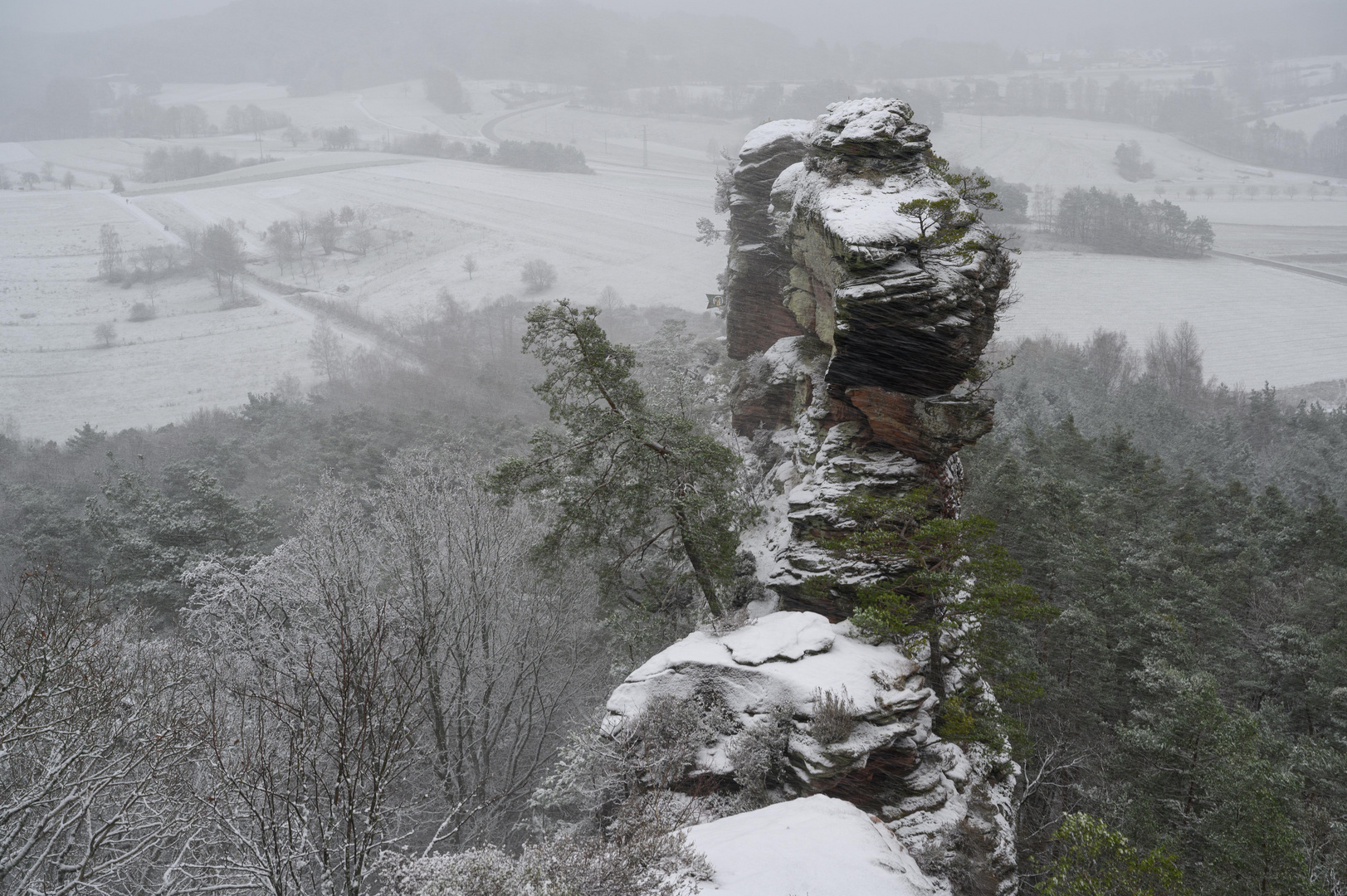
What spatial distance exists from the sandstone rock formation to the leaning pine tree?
1.88 meters

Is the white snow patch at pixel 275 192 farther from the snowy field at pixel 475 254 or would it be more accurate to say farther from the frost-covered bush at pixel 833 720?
the frost-covered bush at pixel 833 720

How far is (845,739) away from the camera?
466 inches

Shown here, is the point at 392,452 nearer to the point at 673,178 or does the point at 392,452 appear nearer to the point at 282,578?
the point at 282,578

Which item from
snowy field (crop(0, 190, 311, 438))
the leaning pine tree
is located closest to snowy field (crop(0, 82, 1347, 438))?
snowy field (crop(0, 190, 311, 438))

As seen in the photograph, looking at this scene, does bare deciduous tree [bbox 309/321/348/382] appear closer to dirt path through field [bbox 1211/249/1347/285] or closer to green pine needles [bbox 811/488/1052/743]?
green pine needles [bbox 811/488/1052/743]

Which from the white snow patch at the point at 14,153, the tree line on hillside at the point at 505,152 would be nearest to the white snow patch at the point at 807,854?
the tree line on hillside at the point at 505,152

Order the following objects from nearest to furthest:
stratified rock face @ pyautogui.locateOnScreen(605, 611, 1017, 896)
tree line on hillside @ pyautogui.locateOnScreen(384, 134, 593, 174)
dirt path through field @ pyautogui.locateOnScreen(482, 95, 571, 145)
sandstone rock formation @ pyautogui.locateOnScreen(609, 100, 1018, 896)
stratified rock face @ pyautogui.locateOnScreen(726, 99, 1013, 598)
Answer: stratified rock face @ pyautogui.locateOnScreen(605, 611, 1017, 896) < sandstone rock formation @ pyautogui.locateOnScreen(609, 100, 1018, 896) < stratified rock face @ pyautogui.locateOnScreen(726, 99, 1013, 598) < tree line on hillside @ pyautogui.locateOnScreen(384, 134, 593, 174) < dirt path through field @ pyautogui.locateOnScreen(482, 95, 571, 145)

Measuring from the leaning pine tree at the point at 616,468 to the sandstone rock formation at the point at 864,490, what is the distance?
188 centimetres

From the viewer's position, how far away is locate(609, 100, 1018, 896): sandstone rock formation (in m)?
12.1

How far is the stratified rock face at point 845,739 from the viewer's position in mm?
11758

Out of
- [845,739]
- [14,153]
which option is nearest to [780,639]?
[845,739]

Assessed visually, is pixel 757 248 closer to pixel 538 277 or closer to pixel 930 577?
pixel 930 577

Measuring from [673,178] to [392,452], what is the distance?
3305 inches

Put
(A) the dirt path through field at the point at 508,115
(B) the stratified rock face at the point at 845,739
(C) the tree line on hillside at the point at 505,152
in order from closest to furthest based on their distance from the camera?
(B) the stratified rock face at the point at 845,739
(C) the tree line on hillside at the point at 505,152
(A) the dirt path through field at the point at 508,115
